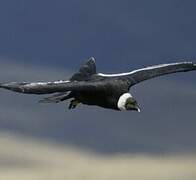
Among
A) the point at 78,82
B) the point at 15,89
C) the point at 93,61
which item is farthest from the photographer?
the point at 93,61

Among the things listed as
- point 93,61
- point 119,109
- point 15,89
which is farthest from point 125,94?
point 15,89

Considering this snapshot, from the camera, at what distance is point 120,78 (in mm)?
32969

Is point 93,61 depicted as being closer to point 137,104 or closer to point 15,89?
point 137,104

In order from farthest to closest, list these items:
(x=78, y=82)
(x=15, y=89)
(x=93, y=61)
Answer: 1. (x=93, y=61)
2. (x=78, y=82)
3. (x=15, y=89)

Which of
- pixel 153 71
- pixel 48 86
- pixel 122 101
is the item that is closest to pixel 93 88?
pixel 122 101

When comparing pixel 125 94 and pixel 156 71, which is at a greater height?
pixel 156 71

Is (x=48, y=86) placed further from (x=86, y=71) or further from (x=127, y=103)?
(x=127, y=103)

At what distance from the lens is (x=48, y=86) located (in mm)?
29781

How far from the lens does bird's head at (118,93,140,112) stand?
31859mm

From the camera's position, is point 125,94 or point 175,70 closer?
point 125,94

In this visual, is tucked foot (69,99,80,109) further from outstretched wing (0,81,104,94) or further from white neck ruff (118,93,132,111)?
white neck ruff (118,93,132,111)

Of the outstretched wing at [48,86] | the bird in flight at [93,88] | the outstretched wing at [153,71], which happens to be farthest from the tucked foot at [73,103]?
A: the outstretched wing at [153,71]

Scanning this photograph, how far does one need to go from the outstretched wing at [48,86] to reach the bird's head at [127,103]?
3.78ft

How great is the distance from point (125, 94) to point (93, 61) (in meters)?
2.78
